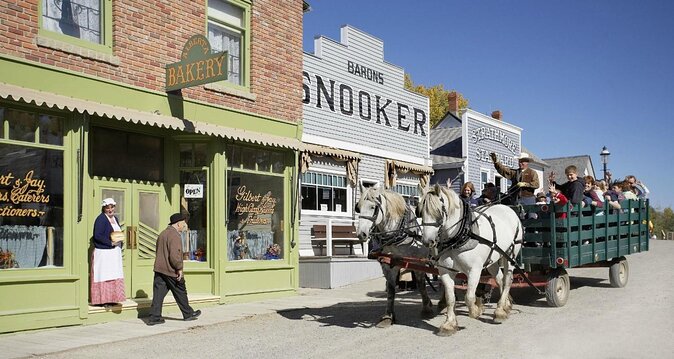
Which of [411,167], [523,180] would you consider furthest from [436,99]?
[523,180]

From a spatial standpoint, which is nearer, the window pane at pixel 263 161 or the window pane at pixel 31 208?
the window pane at pixel 31 208

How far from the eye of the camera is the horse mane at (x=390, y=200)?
9297 mm

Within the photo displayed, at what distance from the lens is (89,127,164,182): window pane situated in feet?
35.9

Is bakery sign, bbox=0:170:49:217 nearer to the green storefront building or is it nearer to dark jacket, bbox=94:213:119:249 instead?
the green storefront building

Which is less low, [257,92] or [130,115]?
[257,92]

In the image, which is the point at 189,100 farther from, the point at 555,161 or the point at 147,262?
the point at 555,161

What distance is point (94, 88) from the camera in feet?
33.8

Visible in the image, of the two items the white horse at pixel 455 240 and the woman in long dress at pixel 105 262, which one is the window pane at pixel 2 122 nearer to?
the woman in long dress at pixel 105 262

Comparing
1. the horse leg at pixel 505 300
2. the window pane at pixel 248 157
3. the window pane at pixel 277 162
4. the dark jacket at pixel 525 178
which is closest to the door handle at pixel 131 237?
the window pane at pixel 248 157

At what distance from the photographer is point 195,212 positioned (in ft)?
41.4

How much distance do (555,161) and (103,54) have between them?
4805cm

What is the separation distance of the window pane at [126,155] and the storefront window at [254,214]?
146cm

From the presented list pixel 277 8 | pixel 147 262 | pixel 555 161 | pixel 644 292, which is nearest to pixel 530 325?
pixel 644 292

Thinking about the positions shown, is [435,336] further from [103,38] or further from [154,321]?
[103,38]
